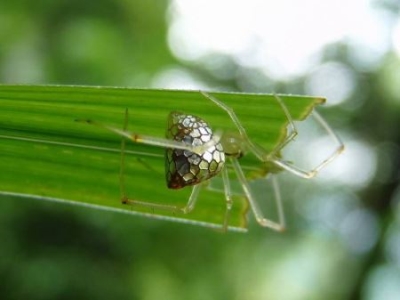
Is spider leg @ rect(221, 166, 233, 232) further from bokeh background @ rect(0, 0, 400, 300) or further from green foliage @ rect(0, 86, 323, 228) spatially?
bokeh background @ rect(0, 0, 400, 300)

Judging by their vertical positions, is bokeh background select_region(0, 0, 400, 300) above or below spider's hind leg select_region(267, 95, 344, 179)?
below

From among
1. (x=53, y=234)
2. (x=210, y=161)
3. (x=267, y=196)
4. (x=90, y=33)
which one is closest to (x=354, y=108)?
(x=267, y=196)

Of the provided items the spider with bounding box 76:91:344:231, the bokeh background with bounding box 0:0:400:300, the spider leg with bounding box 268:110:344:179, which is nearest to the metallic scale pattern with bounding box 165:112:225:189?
the spider with bounding box 76:91:344:231

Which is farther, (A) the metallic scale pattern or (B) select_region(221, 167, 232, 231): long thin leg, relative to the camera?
(B) select_region(221, 167, 232, 231): long thin leg

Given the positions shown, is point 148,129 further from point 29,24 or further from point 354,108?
point 354,108

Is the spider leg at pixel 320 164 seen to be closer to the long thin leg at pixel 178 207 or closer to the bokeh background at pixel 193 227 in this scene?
the long thin leg at pixel 178 207

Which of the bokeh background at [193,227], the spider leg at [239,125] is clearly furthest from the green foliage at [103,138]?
the bokeh background at [193,227]
